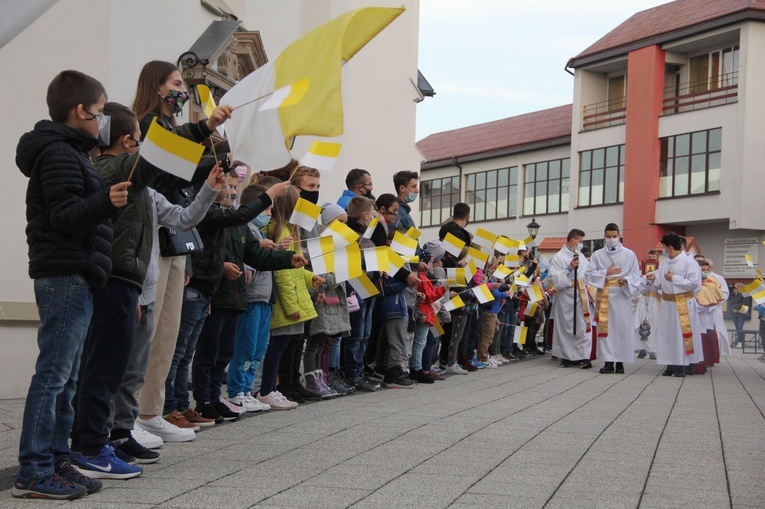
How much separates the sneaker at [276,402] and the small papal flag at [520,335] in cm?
805

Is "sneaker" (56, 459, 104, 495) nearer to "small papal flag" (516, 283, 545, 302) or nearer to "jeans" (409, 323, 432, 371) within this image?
"jeans" (409, 323, 432, 371)

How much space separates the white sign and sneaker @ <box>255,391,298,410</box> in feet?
107

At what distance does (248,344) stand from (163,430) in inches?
66.1

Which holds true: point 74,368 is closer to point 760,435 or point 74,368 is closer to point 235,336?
point 235,336

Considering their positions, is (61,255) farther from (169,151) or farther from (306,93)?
(306,93)

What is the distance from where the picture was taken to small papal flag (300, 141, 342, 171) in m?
6.45

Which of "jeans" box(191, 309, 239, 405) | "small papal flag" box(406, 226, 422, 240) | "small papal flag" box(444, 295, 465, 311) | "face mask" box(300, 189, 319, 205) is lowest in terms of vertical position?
"jeans" box(191, 309, 239, 405)

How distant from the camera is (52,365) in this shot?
14.4ft

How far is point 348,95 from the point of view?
19.9 m

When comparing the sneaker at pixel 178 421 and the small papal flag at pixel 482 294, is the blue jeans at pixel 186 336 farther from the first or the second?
the small papal flag at pixel 482 294

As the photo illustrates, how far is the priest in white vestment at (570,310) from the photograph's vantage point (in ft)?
51.5

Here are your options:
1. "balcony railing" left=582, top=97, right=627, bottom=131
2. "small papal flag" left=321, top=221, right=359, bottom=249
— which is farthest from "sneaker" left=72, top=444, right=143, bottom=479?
"balcony railing" left=582, top=97, right=627, bottom=131

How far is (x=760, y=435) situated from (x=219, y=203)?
4332 mm

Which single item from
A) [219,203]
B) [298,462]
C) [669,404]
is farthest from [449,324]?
[298,462]
